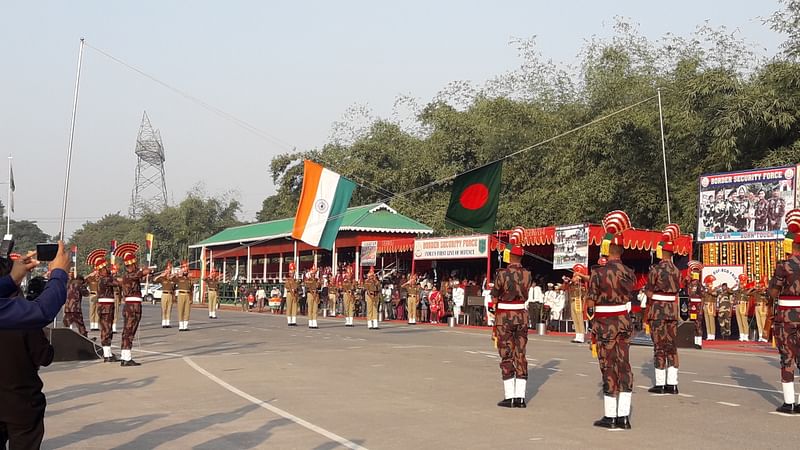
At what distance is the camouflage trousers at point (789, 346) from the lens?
1155cm

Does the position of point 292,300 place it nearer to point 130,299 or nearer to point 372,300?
point 372,300

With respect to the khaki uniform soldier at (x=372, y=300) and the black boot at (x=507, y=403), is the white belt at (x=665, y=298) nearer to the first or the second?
the black boot at (x=507, y=403)

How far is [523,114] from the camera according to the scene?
1925 inches

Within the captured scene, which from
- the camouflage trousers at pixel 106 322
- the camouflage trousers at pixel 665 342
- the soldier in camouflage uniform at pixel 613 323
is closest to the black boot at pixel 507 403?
the soldier in camouflage uniform at pixel 613 323

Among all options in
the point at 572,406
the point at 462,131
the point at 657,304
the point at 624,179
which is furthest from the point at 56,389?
the point at 462,131

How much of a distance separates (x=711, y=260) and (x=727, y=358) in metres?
9.21

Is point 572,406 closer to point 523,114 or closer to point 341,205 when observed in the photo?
point 341,205

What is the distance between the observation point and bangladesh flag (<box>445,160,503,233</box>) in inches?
1222

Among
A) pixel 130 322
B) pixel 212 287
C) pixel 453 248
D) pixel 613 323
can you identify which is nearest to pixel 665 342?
pixel 613 323

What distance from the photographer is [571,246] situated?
30406mm

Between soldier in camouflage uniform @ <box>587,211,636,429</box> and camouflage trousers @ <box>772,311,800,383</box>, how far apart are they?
2414 mm

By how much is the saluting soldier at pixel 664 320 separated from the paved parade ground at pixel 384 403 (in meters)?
0.36

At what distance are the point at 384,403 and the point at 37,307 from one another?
6.90 metres

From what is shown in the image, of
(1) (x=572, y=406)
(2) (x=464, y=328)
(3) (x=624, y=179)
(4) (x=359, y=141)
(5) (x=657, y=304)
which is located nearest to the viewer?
(1) (x=572, y=406)
